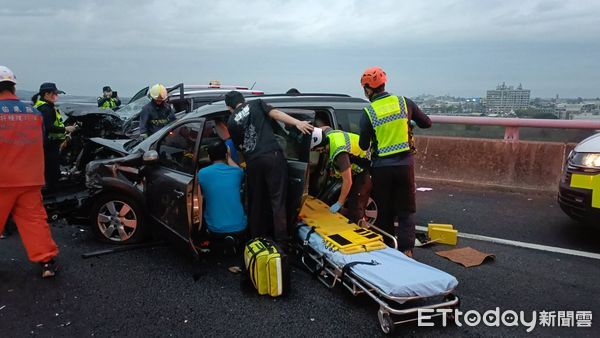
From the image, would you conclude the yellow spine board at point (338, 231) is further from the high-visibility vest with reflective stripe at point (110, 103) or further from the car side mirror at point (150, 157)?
the high-visibility vest with reflective stripe at point (110, 103)

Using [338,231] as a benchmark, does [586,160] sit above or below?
above

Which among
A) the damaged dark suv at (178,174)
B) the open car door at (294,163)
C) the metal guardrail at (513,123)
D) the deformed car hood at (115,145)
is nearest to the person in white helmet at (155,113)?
the deformed car hood at (115,145)

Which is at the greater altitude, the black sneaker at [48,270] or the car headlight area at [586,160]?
the car headlight area at [586,160]

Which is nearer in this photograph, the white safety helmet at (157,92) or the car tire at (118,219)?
the car tire at (118,219)

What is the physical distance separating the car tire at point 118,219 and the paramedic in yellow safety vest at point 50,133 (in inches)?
64.2

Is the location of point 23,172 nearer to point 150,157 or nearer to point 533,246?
point 150,157

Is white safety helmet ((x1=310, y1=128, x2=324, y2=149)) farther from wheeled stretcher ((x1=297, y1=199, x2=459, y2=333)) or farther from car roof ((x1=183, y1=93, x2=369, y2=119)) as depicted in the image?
wheeled stretcher ((x1=297, y1=199, x2=459, y2=333))

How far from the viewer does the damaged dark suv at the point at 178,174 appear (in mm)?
4285

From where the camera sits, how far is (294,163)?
425 cm

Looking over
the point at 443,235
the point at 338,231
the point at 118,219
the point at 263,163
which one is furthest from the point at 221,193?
the point at 443,235

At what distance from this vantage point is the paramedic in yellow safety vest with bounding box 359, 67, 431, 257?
4.30 metres

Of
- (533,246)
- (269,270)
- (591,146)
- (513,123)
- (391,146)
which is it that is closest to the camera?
(269,270)

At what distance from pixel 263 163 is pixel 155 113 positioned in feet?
12.2

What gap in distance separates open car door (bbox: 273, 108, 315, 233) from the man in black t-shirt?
7cm
